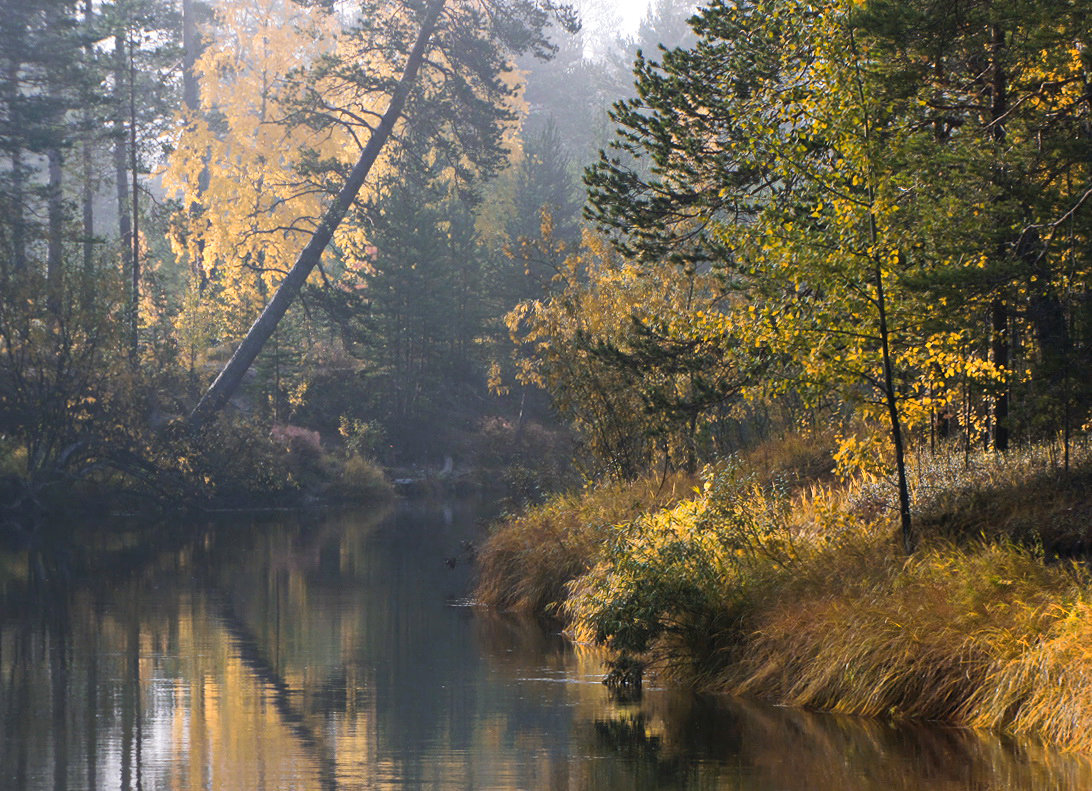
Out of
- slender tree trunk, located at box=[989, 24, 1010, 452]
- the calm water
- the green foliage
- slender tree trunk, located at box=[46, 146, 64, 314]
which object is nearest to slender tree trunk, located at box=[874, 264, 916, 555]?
slender tree trunk, located at box=[989, 24, 1010, 452]

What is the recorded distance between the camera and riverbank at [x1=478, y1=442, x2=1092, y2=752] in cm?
967

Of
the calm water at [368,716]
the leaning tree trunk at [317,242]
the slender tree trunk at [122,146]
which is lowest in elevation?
the calm water at [368,716]

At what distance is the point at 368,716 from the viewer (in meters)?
11.0

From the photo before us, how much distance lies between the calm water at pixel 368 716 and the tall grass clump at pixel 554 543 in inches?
25.8

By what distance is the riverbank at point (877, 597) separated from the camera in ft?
31.7

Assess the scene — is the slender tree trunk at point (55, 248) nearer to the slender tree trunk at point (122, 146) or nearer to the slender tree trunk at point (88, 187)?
the slender tree trunk at point (88, 187)

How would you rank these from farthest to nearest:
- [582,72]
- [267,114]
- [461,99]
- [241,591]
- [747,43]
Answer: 1. [582,72]
2. [267,114]
3. [461,99]
4. [241,591]
5. [747,43]

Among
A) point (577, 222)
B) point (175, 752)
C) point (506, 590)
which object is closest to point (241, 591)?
point (506, 590)

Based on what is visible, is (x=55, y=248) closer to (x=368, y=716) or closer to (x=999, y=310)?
(x=368, y=716)

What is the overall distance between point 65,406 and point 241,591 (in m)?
13.9

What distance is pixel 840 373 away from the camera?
12094 millimetres

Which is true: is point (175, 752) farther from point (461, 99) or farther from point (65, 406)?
point (461, 99)

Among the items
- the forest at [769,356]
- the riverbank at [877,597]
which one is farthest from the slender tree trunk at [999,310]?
the riverbank at [877,597]

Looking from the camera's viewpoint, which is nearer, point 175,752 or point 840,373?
point 175,752
